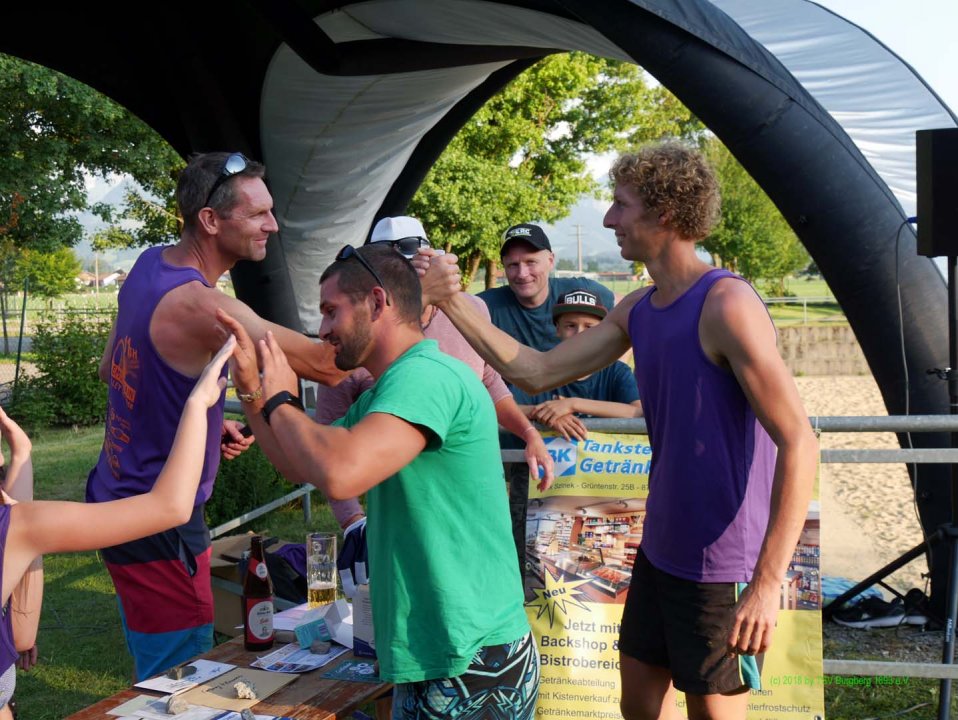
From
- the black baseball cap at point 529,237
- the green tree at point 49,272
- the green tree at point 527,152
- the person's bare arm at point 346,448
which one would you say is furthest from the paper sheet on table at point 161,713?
the green tree at point 49,272

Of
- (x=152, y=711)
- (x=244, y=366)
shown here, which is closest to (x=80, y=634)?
(x=152, y=711)

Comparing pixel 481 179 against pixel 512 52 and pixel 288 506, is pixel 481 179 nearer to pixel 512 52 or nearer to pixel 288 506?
pixel 512 52

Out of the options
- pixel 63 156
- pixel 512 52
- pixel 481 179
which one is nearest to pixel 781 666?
pixel 512 52

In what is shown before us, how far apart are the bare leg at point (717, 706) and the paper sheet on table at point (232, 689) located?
1.14 m

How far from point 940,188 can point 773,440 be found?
A: 2.74m

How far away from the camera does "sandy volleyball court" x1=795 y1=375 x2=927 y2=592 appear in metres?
7.34

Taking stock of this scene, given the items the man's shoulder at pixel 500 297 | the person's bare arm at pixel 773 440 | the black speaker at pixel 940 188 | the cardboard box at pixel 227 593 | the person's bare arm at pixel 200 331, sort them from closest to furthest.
Answer: the person's bare arm at pixel 773 440 < the person's bare arm at pixel 200 331 < the black speaker at pixel 940 188 < the cardboard box at pixel 227 593 < the man's shoulder at pixel 500 297

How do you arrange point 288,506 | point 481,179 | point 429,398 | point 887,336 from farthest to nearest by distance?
point 481,179 < point 288,506 < point 887,336 < point 429,398

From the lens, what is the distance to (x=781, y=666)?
354 centimetres

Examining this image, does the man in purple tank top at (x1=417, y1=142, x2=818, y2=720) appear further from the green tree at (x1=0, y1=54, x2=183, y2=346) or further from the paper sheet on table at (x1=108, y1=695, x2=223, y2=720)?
the green tree at (x1=0, y1=54, x2=183, y2=346)

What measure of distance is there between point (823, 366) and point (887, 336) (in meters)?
20.2

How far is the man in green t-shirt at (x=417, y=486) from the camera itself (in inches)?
81.0

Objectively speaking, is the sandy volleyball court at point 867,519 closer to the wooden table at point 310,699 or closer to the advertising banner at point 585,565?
the advertising banner at point 585,565

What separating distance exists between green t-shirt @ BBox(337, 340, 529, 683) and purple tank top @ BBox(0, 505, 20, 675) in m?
0.82
